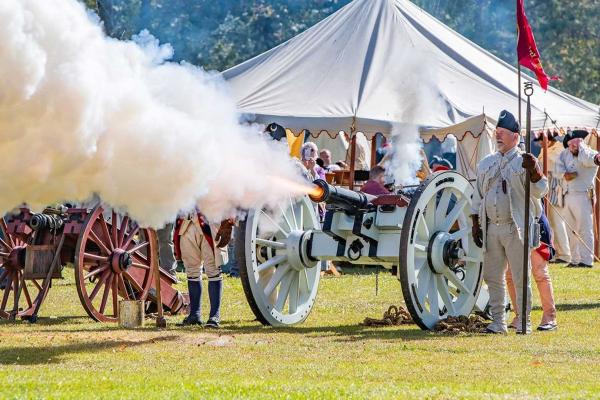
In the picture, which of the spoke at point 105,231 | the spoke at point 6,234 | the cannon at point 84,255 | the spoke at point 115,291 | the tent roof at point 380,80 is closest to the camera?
the cannon at point 84,255

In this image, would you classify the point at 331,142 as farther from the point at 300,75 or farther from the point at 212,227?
the point at 212,227

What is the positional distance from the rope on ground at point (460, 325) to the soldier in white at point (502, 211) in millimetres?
175

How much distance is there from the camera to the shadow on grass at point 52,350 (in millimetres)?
9289

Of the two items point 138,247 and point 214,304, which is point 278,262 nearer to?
point 214,304

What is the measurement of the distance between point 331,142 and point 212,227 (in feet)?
39.4

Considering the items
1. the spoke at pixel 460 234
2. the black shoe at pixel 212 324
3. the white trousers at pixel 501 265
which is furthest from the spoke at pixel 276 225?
the white trousers at pixel 501 265

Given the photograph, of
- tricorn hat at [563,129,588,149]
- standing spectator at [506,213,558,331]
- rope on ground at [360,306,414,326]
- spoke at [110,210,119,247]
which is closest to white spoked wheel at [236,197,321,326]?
rope on ground at [360,306,414,326]

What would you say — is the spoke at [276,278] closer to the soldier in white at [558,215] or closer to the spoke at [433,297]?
the spoke at [433,297]

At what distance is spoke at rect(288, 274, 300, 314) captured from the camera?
1218 centimetres

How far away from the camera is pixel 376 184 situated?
44.1 ft

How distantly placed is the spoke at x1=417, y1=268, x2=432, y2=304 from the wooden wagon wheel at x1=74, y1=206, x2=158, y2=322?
2765 millimetres

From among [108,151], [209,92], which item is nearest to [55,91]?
[108,151]

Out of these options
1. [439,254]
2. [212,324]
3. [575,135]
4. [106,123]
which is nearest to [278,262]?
[212,324]

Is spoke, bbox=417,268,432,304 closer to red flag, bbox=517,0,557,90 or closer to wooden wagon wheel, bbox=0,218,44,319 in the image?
red flag, bbox=517,0,557,90
